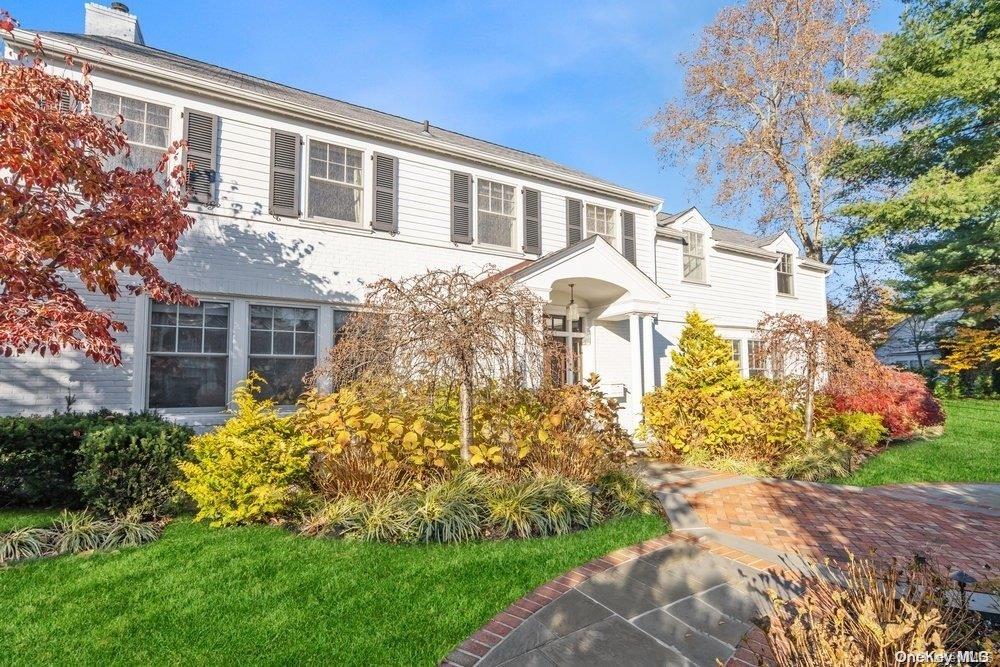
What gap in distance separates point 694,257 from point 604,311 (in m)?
4.40

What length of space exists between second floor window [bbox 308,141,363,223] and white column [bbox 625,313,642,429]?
5896 mm

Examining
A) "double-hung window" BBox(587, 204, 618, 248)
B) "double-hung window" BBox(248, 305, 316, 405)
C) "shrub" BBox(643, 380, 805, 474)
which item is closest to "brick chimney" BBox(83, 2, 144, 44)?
"double-hung window" BBox(248, 305, 316, 405)

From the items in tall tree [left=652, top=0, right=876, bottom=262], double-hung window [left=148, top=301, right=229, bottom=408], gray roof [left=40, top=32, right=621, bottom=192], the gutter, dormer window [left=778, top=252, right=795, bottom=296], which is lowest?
double-hung window [left=148, top=301, right=229, bottom=408]

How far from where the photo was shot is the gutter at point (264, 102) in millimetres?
6934

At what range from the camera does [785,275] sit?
16.3 meters

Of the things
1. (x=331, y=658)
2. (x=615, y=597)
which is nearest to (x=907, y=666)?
(x=615, y=597)

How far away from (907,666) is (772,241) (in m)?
16.4

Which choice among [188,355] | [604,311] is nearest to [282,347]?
[188,355]

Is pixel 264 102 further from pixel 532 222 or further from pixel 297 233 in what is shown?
pixel 532 222

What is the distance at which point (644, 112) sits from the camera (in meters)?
22.1

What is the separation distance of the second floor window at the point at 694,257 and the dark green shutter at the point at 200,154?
11176 millimetres

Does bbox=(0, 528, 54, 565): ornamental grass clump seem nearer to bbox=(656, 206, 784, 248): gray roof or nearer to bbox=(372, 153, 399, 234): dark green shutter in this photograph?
bbox=(372, 153, 399, 234): dark green shutter

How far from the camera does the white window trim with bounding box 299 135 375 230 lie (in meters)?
8.63

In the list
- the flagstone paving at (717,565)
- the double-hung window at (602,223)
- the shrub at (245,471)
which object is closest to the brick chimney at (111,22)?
the shrub at (245,471)
